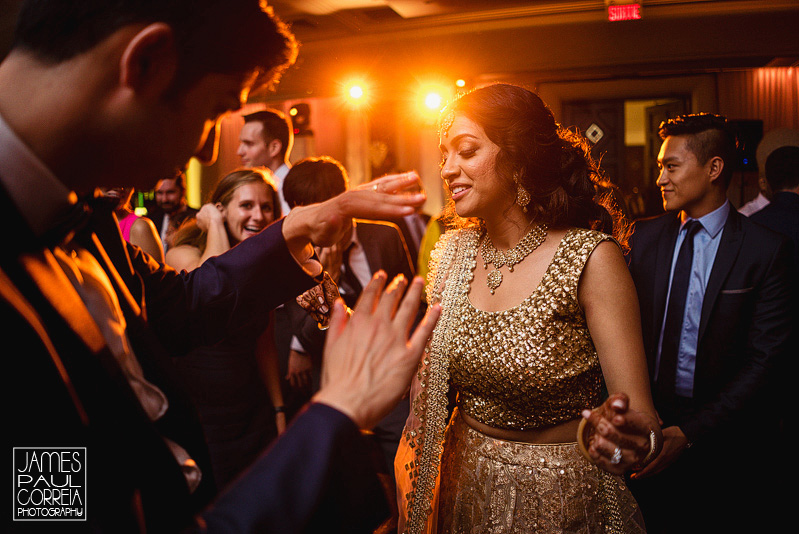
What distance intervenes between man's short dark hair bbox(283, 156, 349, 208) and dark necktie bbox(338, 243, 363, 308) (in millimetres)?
312

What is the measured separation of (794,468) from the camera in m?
3.38

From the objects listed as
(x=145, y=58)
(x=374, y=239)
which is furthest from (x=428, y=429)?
(x=374, y=239)

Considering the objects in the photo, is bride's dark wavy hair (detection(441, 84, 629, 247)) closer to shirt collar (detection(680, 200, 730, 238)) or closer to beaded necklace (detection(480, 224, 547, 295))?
beaded necklace (detection(480, 224, 547, 295))

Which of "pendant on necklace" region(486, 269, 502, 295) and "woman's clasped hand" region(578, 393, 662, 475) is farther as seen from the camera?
"pendant on necklace" region(486, 269, 502, 295)

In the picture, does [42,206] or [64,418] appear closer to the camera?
[64,418]

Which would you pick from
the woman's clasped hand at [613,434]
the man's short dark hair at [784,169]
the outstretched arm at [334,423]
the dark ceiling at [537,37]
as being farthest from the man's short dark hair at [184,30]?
the dark ceiling at [537,37]

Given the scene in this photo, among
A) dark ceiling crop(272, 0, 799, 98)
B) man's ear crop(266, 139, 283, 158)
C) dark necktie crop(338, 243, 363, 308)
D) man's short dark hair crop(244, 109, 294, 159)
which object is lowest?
dark necktie crop(338, 243, 363, 308)

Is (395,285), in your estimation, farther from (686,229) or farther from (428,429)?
(686,229)

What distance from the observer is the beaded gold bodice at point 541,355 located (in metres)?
1.39

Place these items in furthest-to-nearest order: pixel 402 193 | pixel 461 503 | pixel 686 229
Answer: pixel 686 229 → pixel 461 503 → pixel 402 193

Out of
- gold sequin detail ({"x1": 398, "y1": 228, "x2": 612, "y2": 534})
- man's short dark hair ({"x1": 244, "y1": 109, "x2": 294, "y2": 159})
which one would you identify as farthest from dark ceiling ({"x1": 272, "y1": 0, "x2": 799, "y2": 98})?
gold sequin detail ({"x1": 398, "y1": 228, "x2": 612, "y2": 534})

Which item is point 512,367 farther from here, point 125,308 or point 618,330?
point 125,308

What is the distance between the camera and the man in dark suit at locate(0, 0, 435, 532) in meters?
0.57

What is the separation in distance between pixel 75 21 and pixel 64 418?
463 mm
